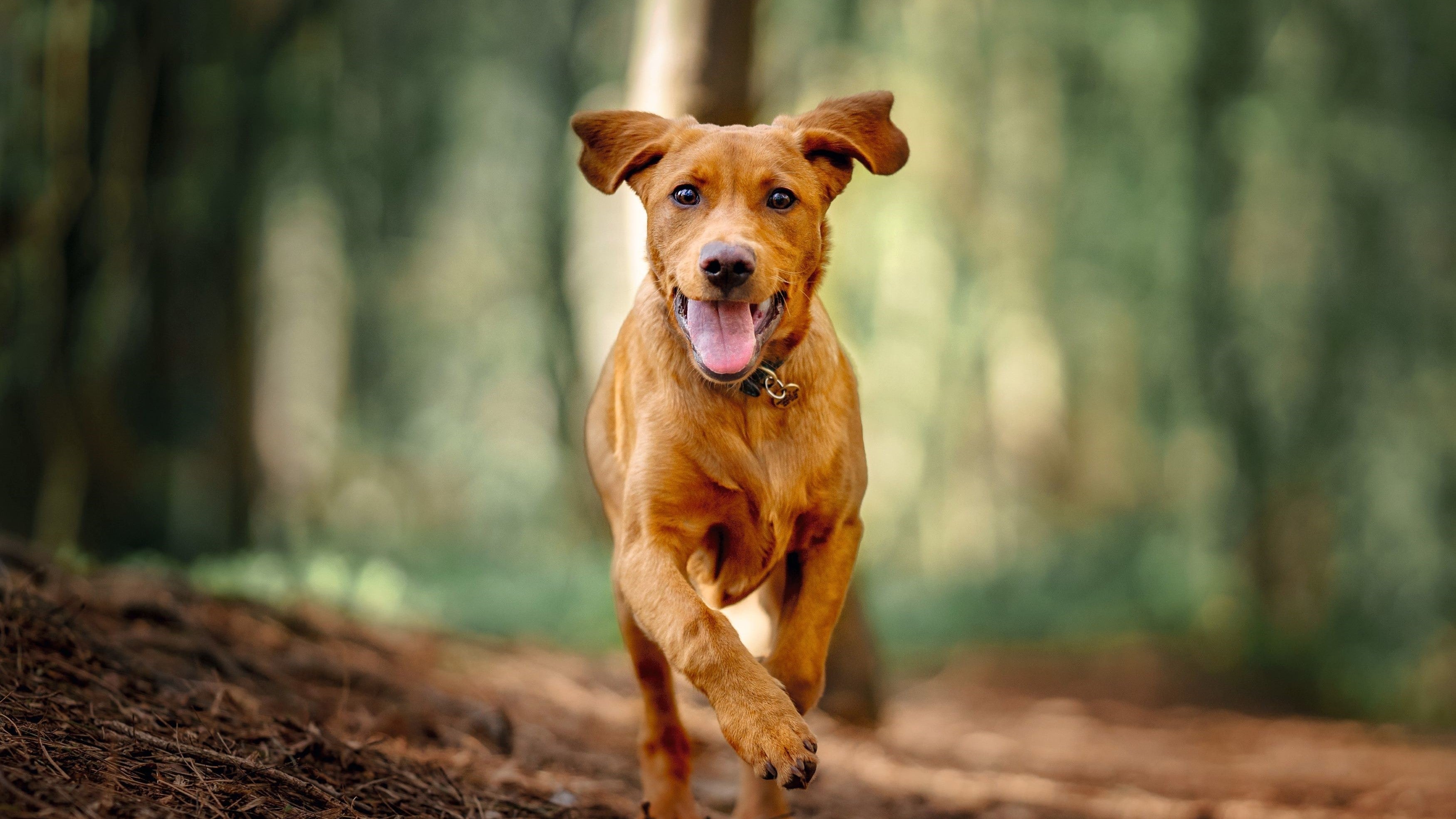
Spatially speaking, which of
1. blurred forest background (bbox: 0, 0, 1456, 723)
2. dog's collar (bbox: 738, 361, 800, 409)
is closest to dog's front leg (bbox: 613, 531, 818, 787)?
dog's collar (bbox: 738, 361, 800, 409)

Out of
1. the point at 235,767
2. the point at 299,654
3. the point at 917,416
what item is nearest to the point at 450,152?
the point at 917,416

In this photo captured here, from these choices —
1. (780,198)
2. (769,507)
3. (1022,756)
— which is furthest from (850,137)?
(1022,756)

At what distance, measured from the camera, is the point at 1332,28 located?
10.6 metres

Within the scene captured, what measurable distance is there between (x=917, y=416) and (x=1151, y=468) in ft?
11.4

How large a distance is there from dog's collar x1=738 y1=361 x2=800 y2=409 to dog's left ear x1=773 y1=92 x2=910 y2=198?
52cm

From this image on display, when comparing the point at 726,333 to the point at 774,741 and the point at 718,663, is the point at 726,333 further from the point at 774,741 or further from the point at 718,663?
the point at 774,741

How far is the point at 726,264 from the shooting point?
9.10ft

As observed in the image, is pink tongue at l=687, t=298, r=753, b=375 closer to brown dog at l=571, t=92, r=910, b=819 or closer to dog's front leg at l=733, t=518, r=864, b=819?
brown dog at l=571, t=92, r=910, b=819

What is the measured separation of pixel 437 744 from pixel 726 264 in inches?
112

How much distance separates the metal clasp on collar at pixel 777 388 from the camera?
315 cm

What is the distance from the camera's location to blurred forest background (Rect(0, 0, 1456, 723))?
29.4ft

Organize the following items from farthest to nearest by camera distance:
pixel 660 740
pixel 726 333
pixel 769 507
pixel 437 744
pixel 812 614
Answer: pixel 437 744, pixel 660 740, pixel 812 614, pixel 769 507, pixel 726 333

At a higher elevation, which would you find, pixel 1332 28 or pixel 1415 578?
pixel 1332 28

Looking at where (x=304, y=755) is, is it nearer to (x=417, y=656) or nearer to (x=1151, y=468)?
(x=417, y=656)
